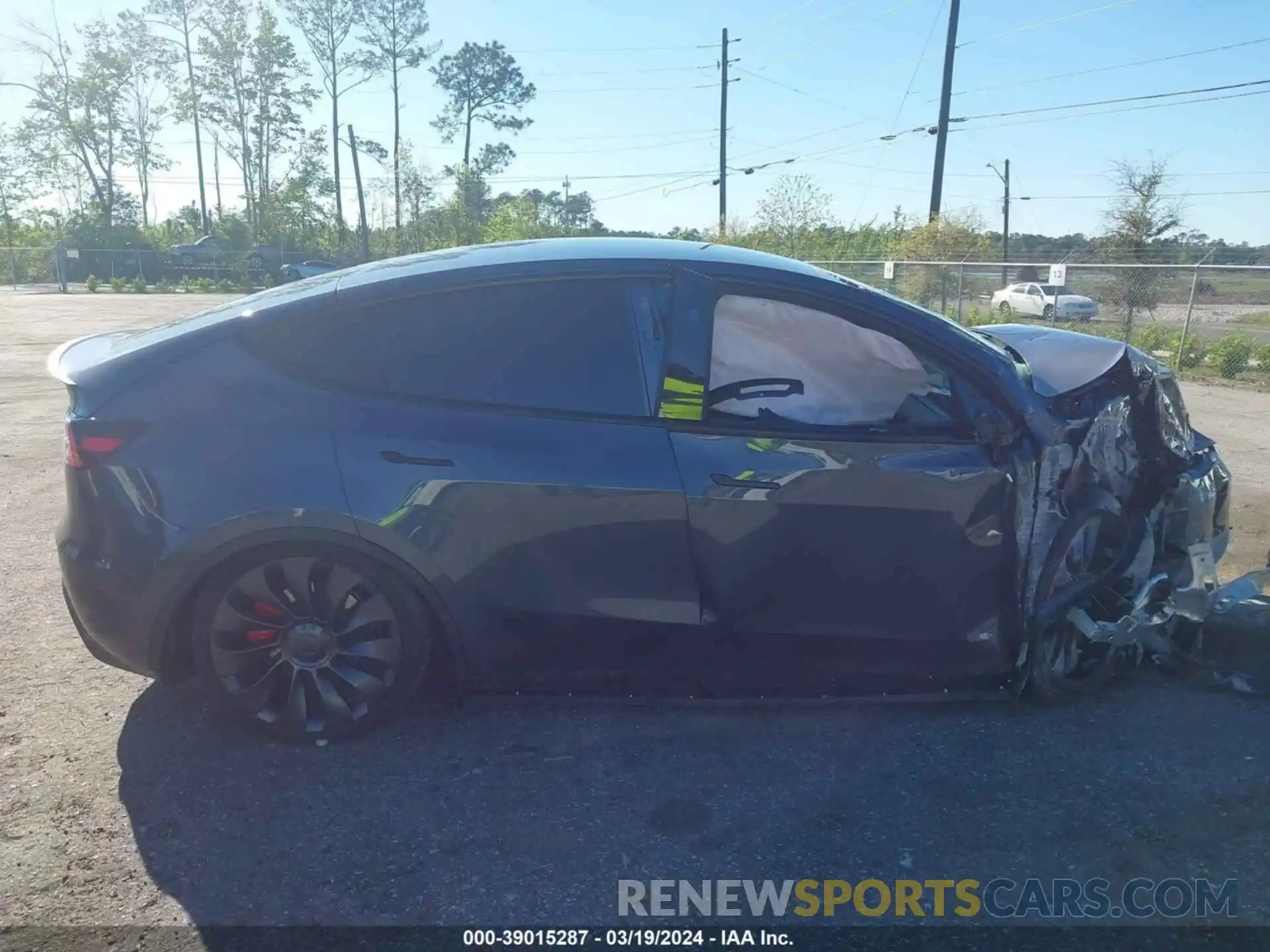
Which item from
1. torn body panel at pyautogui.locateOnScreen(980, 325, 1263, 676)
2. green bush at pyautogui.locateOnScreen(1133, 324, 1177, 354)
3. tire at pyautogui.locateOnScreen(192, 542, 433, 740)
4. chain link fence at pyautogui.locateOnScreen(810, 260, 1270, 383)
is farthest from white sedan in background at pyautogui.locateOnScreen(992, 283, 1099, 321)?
tire at pyautogui.locateOnScreen(192, 542, 433, 740)

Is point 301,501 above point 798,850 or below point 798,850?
above

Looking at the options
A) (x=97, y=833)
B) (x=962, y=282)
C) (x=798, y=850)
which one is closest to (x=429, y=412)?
(x=97, y=833)

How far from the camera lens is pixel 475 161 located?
170ft

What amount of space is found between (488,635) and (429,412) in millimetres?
771

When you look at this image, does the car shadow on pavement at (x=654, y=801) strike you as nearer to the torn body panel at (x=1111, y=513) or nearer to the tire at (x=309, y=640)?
the tire at (x=309, y=640)

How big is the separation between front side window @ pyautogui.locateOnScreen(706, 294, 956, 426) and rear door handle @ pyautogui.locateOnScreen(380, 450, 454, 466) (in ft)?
3.09

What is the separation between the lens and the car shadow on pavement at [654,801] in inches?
106

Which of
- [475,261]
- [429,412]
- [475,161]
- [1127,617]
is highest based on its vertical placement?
[475,161]

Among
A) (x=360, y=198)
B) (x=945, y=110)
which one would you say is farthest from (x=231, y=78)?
(x=945, y=110)

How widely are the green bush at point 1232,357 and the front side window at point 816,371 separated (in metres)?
13.5

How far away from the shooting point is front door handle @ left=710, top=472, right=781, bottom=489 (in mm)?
3236

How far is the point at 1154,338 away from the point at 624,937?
1742 centimetres

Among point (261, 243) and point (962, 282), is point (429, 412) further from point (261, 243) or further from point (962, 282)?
point (261, 243)

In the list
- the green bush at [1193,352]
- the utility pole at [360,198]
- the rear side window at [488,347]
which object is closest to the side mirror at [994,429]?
the rear side window at [488,347]
